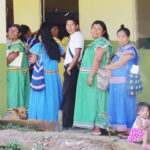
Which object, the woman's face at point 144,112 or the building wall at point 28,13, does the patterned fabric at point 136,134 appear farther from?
the building wall at point 28,13

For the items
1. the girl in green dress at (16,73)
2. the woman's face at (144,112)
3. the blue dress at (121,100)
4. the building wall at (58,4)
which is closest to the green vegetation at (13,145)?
the blue dress at (121,100)

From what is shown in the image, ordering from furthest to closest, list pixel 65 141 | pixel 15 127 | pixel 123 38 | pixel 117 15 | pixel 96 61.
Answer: pixel 117 15, pixel 15 127, pixel 96 61, pixel 123 38, pixel 65 141

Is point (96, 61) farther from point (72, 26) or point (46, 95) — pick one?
point (46, 95)

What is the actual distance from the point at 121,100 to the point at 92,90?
48 centimetres

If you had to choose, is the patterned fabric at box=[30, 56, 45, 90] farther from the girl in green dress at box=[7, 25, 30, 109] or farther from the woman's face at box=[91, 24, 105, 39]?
the woman's face at box=[91, 24, 105, 39]

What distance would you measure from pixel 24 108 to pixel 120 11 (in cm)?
222

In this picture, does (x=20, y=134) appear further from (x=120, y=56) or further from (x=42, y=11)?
(x=42, y=11)

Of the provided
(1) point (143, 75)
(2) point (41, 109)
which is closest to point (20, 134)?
(2) point (41, 109)

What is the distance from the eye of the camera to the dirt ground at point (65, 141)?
606cm

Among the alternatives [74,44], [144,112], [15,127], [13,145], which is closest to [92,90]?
[74,44]

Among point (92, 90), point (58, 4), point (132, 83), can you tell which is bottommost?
point (92, 90)

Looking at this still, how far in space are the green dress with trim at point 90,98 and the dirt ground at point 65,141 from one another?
0.47m

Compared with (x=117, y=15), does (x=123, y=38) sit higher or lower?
lower

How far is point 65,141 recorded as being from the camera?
624 cm
